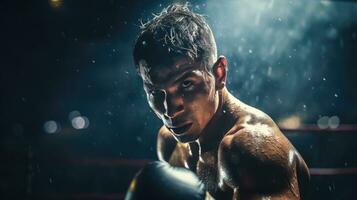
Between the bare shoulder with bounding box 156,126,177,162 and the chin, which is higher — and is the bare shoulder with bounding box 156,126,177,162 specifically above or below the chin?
below

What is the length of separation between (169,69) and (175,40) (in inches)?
5.3

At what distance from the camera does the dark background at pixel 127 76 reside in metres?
5.04

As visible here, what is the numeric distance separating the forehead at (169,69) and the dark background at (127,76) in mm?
2835

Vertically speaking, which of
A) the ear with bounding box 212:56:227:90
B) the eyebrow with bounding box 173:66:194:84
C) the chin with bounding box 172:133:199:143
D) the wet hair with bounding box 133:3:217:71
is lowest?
the chin with bounding box 172:133:199:143

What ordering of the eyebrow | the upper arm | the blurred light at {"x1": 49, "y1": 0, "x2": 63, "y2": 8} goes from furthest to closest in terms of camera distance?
the blurred light at {"x1": 49, "y1": 0, "x2": 63, "y2": 8}, the eyebrow, the upper arm

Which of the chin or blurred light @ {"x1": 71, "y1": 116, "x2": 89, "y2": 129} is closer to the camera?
the chin

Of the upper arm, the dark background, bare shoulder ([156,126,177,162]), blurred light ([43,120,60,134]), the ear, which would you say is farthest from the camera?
blurred light ([43,120,60,134])

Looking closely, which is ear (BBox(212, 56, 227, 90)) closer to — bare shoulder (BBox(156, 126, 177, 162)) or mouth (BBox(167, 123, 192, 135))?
mouth (BBox(167, 123, 192, 135))

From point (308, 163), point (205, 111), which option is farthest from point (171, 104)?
point (308, 163)

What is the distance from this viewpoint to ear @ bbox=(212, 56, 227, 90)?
168 cm

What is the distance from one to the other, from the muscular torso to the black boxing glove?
5.5 inches

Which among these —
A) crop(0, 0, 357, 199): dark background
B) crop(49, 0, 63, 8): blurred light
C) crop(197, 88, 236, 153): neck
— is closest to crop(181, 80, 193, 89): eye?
crop(197, 88, 236, 153): neck

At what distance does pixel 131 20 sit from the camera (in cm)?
486

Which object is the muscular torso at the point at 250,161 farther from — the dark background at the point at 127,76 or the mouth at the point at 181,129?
the dark background at the point at 127,76
